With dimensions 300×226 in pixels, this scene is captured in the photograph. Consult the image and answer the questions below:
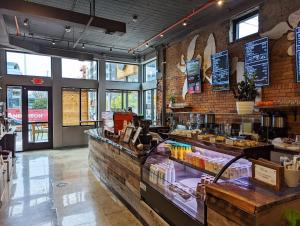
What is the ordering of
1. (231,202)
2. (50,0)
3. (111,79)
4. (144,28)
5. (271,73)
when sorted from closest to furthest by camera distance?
(231,202) < (271,73) < (50,0) < (144,28) < (111,79)

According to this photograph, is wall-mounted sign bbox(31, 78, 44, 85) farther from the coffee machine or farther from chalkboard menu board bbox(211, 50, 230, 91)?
the coffee machine

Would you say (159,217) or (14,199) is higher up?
(159,217)

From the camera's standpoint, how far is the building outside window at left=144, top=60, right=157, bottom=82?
9719mm

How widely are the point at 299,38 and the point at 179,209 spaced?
3520 millimetres

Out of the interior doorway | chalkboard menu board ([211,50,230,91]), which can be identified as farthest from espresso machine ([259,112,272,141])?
the interior doorway

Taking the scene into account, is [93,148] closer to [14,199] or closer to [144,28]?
[14,199]

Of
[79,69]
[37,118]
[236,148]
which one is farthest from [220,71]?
[37,118]

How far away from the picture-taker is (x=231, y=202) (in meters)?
1.54

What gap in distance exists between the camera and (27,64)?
8344mm

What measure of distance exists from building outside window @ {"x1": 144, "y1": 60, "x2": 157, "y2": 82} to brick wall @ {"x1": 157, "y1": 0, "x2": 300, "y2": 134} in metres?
2.09

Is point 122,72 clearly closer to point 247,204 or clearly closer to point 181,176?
point 181,176

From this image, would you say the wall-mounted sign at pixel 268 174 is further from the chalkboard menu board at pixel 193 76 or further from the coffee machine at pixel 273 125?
the chalkboard menu board at pixel 193 76

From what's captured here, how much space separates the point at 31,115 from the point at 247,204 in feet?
28.4

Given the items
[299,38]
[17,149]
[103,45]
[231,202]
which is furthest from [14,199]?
[103,45]
